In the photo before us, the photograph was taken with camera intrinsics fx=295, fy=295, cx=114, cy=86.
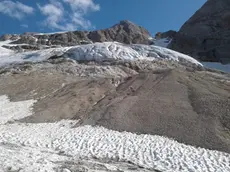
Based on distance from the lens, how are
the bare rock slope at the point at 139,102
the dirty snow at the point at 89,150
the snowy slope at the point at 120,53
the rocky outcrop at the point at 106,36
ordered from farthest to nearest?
the rocky outcrop at the point at 106,36 → the snowy slope at the point at 120,53 → the bare rock slope at the point at 139,102 → the dirty snow at the point at 89,150

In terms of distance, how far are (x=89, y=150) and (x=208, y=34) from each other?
6806 cm

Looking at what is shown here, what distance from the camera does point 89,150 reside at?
551 inches

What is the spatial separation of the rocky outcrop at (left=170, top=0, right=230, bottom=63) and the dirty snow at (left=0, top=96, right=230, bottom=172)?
171ft

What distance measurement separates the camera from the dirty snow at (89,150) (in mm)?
11711

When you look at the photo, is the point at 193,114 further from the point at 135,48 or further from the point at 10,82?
the point at 135,48

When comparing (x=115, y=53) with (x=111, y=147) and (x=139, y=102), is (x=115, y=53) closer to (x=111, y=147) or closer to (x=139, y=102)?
(x=139, y=102)

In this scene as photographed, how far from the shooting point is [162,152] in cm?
1369

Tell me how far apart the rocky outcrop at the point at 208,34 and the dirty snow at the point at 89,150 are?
52225 mm

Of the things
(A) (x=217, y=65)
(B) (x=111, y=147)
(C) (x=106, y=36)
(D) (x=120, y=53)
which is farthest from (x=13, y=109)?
(C) (x=106, y=36)

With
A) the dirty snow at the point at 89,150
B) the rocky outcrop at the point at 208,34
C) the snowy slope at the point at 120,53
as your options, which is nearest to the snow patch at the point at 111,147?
the dirty snow at the point at 89,150

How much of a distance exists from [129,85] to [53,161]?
49.9 feet

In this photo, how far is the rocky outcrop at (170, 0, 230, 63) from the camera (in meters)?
66.6

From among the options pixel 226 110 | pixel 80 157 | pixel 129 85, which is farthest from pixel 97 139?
pixel 129 85

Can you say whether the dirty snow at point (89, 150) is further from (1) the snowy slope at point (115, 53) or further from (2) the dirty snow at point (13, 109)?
(1) the snowy slope at point (115, 53)
